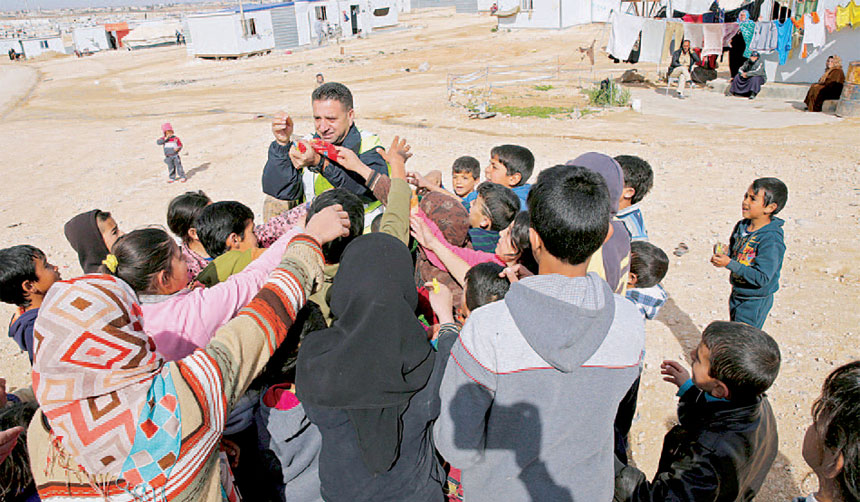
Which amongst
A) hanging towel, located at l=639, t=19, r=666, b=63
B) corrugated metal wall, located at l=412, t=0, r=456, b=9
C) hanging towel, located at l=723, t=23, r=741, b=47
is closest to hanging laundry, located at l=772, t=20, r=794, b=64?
hanging towel, located at l=723, t=23, r=741, b=47

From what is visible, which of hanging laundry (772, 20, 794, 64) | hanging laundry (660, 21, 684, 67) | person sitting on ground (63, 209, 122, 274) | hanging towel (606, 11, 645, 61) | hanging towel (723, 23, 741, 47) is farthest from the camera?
hanging towel (606, 11, 645, 61)

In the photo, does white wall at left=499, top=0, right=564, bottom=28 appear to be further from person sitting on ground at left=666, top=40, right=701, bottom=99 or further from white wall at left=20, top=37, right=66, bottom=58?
white wall at left=20, top=37, right=66, bottom=58

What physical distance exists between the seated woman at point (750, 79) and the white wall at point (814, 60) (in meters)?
0.82

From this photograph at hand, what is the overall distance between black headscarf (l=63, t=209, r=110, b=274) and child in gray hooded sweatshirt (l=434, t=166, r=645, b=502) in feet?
10.2

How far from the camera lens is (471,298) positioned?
2.42m

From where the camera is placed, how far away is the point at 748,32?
15.8 meters

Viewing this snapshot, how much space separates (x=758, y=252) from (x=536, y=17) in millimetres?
35272

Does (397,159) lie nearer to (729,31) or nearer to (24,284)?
(24,284)

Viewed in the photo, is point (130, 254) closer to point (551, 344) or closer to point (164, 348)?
point (164, 348)

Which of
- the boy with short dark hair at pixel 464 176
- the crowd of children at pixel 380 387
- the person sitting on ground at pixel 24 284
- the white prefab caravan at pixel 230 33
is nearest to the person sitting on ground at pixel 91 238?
the person sitting on ground at pixel 24 284

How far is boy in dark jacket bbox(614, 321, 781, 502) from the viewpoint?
1.87 metres

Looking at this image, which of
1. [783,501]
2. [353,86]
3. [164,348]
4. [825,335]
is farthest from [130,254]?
[353,86]

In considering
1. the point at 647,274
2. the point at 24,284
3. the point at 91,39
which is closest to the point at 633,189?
the point at 647,274

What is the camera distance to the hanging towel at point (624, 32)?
17.5 m
